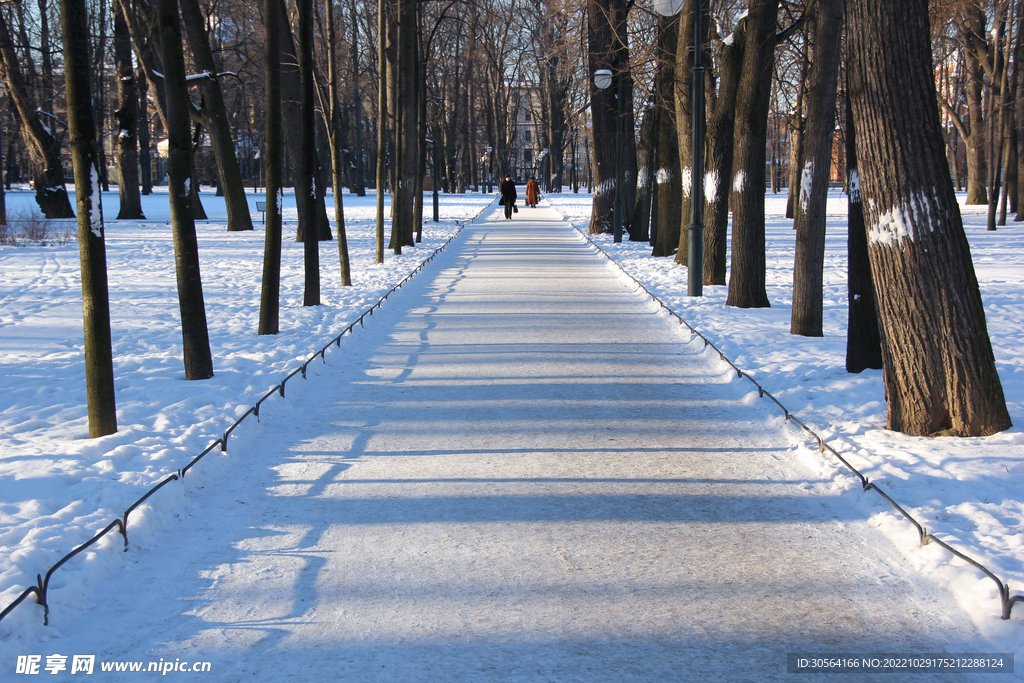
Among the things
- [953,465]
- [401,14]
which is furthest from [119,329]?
[401,14]

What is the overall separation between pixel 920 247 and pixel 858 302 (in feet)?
6.55

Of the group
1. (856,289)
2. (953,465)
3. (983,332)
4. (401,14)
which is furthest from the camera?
(401,14)

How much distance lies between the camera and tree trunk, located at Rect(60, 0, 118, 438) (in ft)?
19.2

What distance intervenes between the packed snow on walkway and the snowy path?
0.60 ft

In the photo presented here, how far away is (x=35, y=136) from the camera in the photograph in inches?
998

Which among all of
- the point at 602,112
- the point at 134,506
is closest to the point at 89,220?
the point at 134,506

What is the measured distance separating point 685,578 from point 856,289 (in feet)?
16.0

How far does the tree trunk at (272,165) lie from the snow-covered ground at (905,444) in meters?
5.41

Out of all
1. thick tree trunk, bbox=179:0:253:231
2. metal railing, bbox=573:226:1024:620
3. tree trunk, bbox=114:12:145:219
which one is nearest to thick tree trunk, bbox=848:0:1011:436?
metal railing, bbox=573:226:1024:620

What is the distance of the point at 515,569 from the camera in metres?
4.16

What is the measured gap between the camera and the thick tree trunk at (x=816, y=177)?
914cm

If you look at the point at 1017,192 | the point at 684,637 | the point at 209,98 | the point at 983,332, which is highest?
the point at 209,98

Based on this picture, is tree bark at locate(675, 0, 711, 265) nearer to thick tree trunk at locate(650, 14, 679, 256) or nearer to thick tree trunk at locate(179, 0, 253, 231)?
thick tree trunk at locate(650, 14, 679, 256)

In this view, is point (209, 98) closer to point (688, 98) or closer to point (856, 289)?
point (688, 98)
